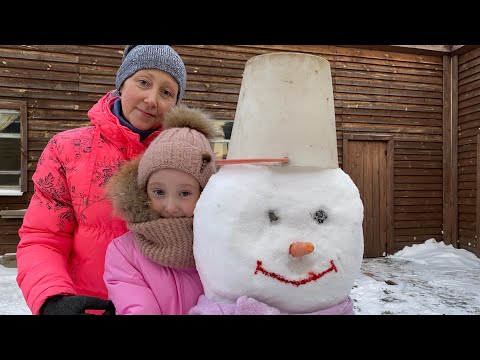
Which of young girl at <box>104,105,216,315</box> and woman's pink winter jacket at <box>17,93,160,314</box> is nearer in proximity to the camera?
young girl at <box>104,105,216,315</box>

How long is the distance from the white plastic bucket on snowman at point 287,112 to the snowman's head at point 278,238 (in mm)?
55

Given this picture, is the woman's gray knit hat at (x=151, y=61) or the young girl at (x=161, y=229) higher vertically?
the woman's gray knit hat at (x=151, y=61)

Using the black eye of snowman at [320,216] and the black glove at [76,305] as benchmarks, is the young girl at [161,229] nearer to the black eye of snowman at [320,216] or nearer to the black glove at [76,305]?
the black glove at [76,305]

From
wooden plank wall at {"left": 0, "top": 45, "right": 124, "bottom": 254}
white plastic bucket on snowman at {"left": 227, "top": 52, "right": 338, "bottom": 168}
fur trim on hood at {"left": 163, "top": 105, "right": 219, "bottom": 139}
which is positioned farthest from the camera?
wooden plank wall at {"left": 0, "top": 45, "right": 124, "bottom": 254}

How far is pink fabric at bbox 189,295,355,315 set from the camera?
101cm

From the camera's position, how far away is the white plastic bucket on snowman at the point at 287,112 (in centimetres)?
111

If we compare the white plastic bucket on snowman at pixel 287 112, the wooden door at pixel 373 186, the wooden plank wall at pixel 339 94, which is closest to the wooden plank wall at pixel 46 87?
the wooden plank wall at pixel 339 94

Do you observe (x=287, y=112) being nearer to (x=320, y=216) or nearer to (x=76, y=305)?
(x=320, y=216)

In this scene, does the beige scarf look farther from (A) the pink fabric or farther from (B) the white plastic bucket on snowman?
(B) the white plastic bucket on snowman

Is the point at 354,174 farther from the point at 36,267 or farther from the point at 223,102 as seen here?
the point at 36,267

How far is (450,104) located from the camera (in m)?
8.09

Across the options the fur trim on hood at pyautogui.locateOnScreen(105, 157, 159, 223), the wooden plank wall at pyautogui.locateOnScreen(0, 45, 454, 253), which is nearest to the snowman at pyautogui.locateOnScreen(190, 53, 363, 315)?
the fur trim on hood at pyautogui.locateOnScreen(105, 157, 159, 223)

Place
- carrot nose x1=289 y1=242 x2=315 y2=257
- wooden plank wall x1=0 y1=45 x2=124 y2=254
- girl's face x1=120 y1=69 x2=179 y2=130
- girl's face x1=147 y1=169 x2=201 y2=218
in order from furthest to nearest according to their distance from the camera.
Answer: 1. wooden plank wall x1=0 y1=45 x2=124 y2=254
2. girl's face x1=120 y1=69 x2=179 y2=130
3. girl's face x1=147 y1=169 x2=201 y2=218
4. carrot nose x1=289 y1=242 x2=315 y2=257

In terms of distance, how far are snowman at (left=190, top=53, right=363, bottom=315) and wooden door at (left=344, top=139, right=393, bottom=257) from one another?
6.65 m
